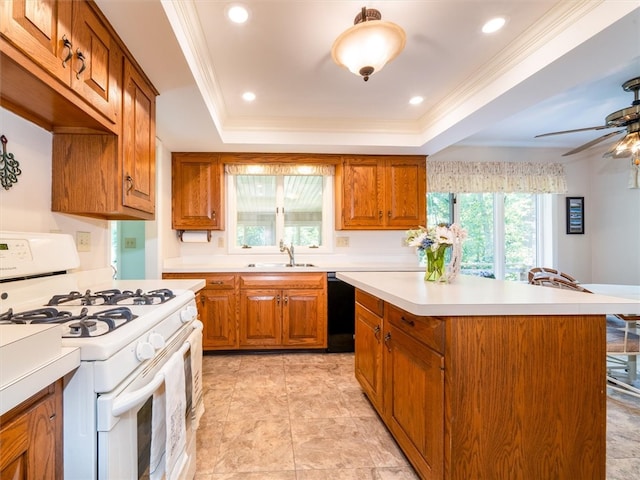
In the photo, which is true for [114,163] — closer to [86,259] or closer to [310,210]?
A: [86,259]

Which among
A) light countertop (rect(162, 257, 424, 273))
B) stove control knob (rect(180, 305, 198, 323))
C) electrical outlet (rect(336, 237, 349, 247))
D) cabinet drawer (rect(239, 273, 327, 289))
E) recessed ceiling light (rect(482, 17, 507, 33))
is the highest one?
recessed ceiling light (rect(482, 17, 507, 33))

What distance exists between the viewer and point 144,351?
87cm

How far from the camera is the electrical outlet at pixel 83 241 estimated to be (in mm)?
1714

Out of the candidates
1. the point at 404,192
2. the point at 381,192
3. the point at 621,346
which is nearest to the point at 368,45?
the point at 381,192

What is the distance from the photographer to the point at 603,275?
4180 millimetres

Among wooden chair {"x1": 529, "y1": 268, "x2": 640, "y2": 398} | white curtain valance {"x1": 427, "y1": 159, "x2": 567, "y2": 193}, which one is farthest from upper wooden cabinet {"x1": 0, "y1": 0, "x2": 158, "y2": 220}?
white curtain valance {"x1": 427, "y1": 159, "x2": 567, "y2": 193}

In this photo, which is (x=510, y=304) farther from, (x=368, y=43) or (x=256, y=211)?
(x=256, y=211)

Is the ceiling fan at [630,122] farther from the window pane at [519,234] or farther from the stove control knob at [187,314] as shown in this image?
the stove control knob at [187,314]

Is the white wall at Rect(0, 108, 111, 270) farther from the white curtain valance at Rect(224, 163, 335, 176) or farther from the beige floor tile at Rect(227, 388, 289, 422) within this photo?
the white curtain valance at Rect(224, 163, 335, 176)

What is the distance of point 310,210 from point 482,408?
294cm

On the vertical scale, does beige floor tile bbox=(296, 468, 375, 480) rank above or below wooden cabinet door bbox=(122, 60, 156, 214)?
below

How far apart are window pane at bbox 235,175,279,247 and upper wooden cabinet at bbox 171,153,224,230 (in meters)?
0.39

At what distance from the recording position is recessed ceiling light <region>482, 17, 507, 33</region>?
1.81 meters

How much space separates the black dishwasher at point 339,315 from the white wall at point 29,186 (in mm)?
2244
